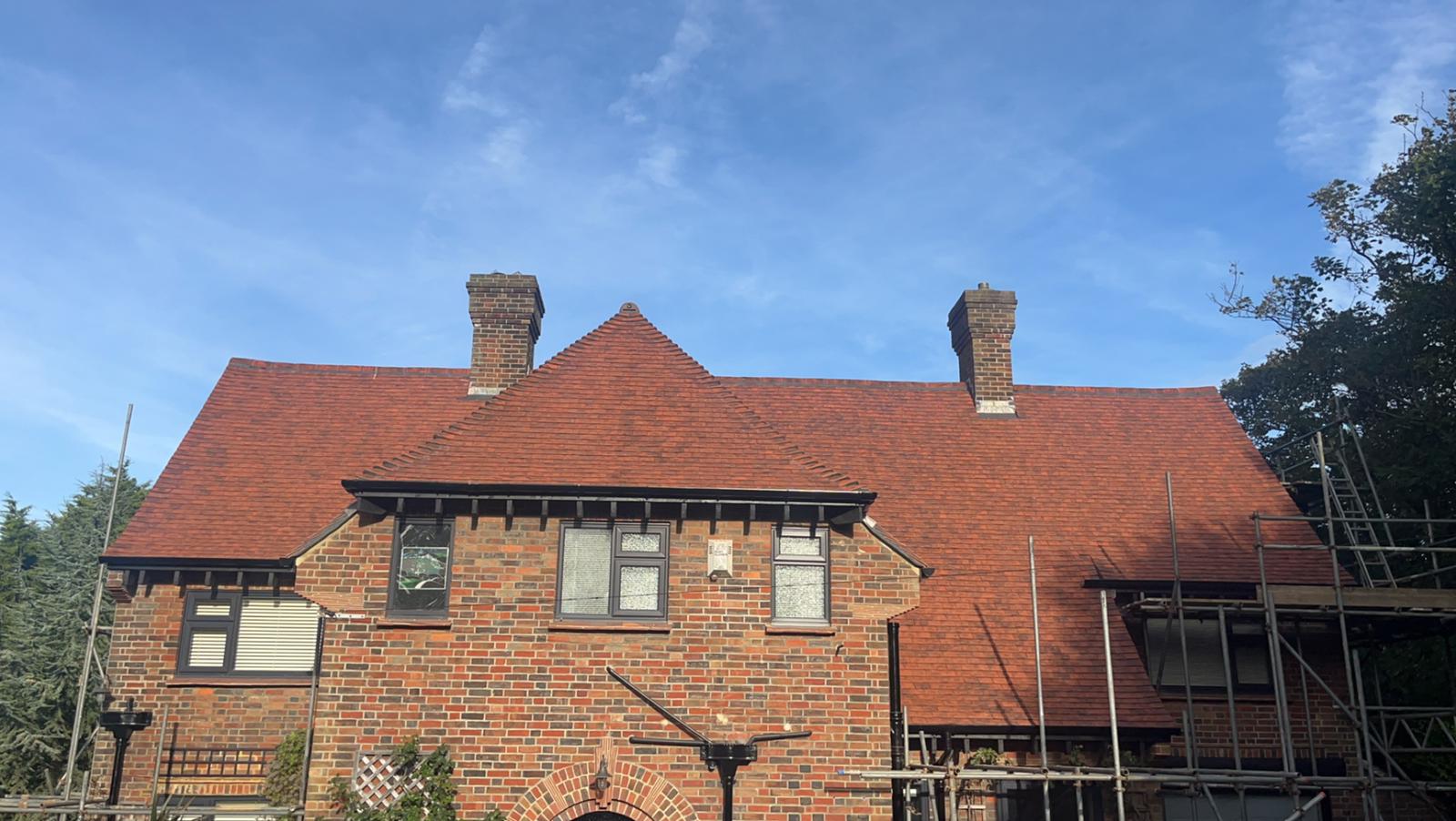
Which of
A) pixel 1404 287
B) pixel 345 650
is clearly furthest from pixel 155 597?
pixel 1404 287

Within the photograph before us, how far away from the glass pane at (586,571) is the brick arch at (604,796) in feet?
5.59

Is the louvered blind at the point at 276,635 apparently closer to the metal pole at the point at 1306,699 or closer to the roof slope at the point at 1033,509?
the roof slope at the point at 1033,509

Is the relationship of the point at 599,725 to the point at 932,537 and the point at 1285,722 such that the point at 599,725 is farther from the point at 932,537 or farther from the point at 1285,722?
the point at 1285,722

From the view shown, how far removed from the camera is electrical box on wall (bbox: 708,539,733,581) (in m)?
13.2

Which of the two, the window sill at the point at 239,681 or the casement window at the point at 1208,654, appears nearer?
the window sill at the point at 239,681

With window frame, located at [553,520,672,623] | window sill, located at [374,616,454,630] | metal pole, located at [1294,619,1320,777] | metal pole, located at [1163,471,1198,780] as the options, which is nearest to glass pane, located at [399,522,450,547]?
window sill, located at [374,616,454,630]

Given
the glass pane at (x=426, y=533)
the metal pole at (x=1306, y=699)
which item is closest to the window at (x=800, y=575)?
the glass pane at (x=426, y=533)

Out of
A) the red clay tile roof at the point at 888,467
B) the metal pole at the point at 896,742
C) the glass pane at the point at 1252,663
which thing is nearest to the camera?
the metal pole at the point at 896,742

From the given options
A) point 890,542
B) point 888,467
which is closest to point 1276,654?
point 890,542

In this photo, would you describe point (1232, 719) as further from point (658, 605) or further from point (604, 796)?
point (604, 796)

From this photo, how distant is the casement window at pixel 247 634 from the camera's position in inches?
582

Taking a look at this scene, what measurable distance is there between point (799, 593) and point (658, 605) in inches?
65.9

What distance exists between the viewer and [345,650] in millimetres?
12805

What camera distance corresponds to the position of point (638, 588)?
43.6ft
